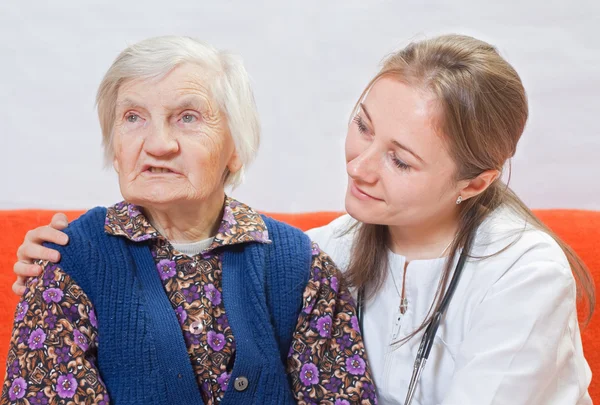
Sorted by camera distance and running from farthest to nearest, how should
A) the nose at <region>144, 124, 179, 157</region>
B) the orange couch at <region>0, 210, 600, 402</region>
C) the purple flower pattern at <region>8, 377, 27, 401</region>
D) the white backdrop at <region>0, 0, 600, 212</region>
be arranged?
the white backdrop at <region>0, 0, 600, 212</region> → the orange couch at <region>0, 210, 600, 402</region> → the nose at <region>144, 124, 179, 157</region> → the purple flower pattern at <region>8, 377, 27, 401</region>

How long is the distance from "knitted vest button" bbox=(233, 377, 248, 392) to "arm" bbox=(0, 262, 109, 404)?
294mm

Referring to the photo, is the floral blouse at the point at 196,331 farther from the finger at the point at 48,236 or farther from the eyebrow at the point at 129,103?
the eyebrow at the point at 129,103

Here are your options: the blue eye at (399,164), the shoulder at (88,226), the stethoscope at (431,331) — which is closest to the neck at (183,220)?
the shoulder at (88,226)

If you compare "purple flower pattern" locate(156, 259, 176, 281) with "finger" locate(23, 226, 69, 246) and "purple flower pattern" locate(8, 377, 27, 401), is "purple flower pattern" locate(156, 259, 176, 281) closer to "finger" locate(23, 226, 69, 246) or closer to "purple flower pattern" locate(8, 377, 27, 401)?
"finger" locate(23, 226, 69, 246)

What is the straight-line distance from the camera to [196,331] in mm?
1925

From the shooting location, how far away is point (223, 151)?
2.00 m

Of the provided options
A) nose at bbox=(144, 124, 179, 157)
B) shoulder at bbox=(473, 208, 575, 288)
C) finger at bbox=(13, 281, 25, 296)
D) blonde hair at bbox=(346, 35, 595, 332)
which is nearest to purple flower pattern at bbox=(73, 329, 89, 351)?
finger at bbox=(13, 281, 25, 296)

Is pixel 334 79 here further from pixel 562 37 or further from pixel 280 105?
pixel 562 37

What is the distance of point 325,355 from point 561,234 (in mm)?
1144

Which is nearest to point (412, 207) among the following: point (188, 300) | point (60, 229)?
point (188, 300)

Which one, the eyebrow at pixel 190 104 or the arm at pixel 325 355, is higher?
the eyebrow at pixel 190 104

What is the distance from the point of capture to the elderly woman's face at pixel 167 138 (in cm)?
189

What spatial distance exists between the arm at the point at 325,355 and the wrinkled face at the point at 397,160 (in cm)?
23

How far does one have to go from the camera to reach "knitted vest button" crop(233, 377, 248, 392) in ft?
6.26
